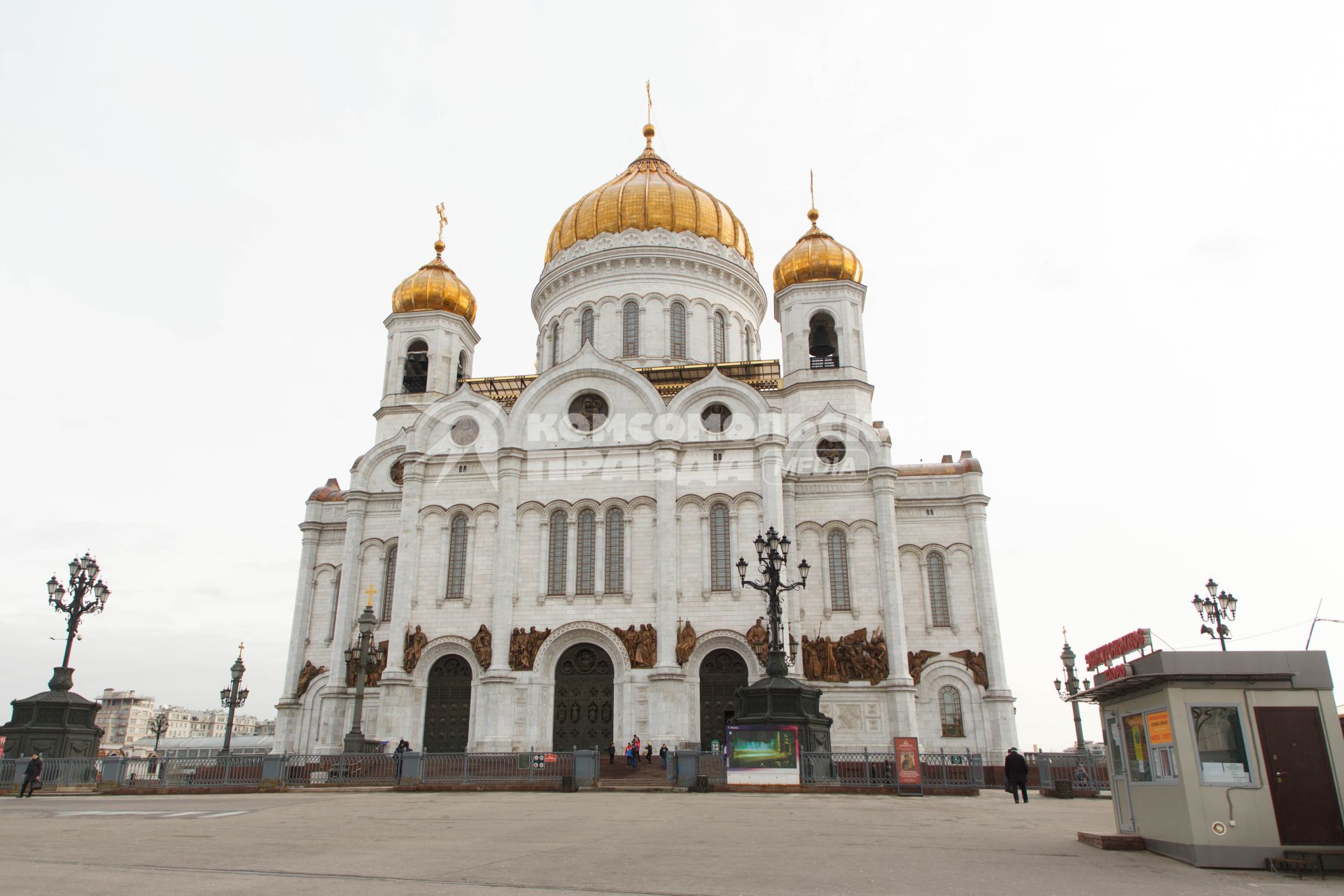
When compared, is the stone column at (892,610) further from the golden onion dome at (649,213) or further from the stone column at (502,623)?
the golden onion dome at (649,213)

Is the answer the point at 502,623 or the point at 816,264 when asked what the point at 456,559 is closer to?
the point at 502,623

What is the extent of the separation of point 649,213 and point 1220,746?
1222 inches

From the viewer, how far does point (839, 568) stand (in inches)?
1154

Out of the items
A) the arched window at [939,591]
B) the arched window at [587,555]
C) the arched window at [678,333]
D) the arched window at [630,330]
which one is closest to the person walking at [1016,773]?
the arched window at [939,591]

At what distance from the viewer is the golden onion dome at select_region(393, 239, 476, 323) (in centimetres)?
3584

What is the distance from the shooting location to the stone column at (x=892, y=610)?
27.0 m

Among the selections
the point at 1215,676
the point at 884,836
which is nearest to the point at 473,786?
the point at 884,836

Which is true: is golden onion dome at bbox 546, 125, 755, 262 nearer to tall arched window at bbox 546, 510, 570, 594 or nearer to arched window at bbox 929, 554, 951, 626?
tall arched window at bbox 546, 510, 570, 594

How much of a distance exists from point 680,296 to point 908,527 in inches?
493

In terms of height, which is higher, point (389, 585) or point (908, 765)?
point (389, 585)

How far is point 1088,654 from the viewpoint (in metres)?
10.4

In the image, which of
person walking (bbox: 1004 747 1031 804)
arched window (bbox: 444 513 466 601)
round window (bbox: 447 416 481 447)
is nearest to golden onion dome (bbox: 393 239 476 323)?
round window (bbox: 447 416 481 447)

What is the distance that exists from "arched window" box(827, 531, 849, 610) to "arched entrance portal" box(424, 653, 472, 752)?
1158 cm

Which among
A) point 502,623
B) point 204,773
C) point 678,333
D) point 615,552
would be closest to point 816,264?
point 678,333
